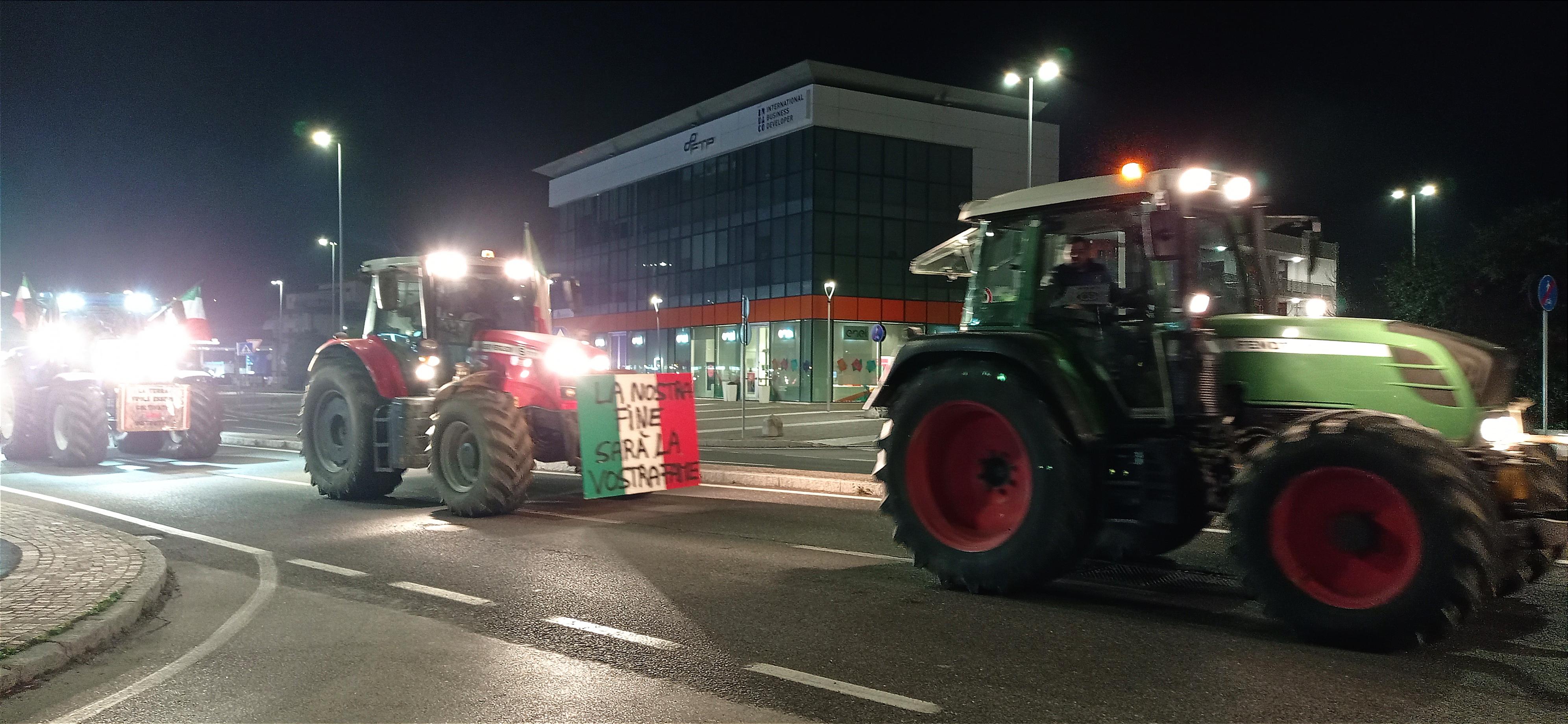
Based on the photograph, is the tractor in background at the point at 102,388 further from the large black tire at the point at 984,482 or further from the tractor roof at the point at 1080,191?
the tractor roof at the point at 1080,191

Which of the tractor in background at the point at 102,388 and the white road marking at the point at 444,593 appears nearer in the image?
the white road marking at the point at 444,593

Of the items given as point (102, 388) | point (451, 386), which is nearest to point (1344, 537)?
point (451, 386)

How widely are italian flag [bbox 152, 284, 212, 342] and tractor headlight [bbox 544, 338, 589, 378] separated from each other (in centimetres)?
1065

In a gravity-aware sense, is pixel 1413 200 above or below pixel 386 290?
above

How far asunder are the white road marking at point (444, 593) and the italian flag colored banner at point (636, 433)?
3.22 m

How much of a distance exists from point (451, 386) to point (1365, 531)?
352 inches

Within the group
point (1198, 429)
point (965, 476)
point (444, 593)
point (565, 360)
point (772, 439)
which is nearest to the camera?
point (1198, 429)

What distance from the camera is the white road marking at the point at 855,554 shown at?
8.09 metres

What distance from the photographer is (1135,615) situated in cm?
605

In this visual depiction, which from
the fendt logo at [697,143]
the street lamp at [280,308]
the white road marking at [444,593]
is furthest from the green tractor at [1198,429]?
the street lamp at [280,308]

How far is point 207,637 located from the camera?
595 centimetres

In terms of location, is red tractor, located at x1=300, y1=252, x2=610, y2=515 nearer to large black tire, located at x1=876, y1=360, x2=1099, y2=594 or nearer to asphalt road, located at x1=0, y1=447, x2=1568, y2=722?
asphalt road, located at x1=0, y1=447, x2=1568, y2=722

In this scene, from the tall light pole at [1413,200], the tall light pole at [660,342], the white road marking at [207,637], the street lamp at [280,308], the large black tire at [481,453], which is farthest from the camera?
the street lamp at [280,308]

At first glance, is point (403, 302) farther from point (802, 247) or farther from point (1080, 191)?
point (802, 247)
